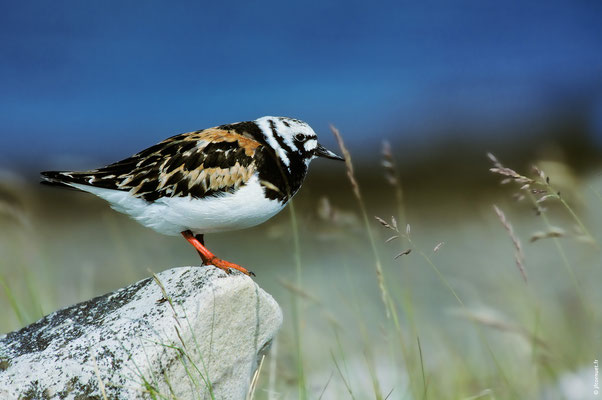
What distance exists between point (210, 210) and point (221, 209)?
9 centimetres

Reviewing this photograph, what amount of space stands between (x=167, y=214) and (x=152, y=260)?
4792mm

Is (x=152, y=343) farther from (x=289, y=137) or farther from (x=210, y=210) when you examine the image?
(x=289, y=137)

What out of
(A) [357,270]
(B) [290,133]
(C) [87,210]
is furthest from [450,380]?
(C) [87,210]

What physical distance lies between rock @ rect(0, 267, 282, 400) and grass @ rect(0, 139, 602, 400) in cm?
12

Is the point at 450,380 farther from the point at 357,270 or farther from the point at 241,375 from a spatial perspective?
the point at 357,270

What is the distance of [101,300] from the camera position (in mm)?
4910

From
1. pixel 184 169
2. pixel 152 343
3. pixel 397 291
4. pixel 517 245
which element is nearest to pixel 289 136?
pixel 184 169

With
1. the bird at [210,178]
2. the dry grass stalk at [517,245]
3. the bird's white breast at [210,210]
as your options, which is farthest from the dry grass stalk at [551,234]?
the bird's white breast at [210,210]

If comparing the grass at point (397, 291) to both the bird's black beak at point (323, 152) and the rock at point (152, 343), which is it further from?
the bird's black beak at point (323, 152)

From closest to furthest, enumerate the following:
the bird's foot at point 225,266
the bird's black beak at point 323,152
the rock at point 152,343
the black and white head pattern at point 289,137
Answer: the rock at point 152,343
the bird's foot at point 225,266
the black and white head pattern at point 289,137
the bird's black beak at point 323,152

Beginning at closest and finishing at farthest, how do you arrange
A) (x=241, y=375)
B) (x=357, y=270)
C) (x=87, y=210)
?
(x=241, y=375) < (x=357, y=270) < (x=87, y=210)

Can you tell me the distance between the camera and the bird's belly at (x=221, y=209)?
489 cm

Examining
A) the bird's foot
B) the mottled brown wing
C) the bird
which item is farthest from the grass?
the mottled brown wing

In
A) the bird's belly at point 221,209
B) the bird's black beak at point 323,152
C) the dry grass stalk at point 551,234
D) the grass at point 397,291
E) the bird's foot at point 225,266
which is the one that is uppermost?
the bird's black beak at point 323,152
